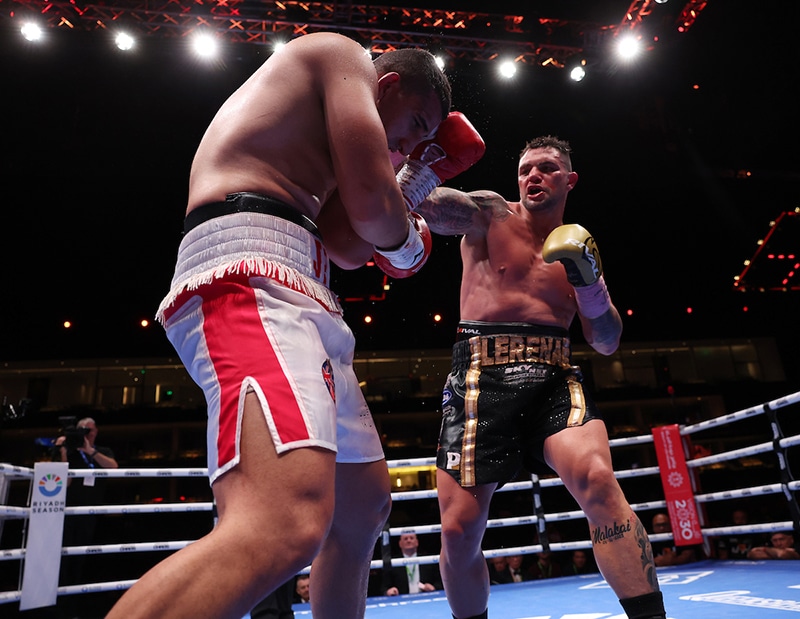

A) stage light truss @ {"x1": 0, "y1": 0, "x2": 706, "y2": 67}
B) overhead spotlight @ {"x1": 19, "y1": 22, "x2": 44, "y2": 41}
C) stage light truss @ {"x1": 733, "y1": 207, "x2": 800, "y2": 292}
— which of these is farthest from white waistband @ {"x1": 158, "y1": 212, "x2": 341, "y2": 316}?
stage light truss @ {"x1": 733, "y1": 207, "x2": 800, "y2": 292}

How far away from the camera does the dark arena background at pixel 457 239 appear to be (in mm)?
4148

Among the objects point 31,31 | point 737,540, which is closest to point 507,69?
point 31,31

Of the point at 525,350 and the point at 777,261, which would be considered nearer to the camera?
the point at 525,350

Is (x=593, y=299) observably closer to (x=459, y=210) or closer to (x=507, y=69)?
(x=459, y=210)

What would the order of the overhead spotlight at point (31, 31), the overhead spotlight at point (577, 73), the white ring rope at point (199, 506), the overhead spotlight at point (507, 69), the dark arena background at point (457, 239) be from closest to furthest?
1. the white ring rope at point (199, 506)
2. the dark arena background at point (457, 239)
3. the overhead spotlight at point (31, 31)
4. the overhead spotlight at point (507, 69)
5. the overhead spotlight at point (577, 73)

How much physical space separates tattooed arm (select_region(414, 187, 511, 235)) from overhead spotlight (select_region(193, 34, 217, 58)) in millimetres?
4667

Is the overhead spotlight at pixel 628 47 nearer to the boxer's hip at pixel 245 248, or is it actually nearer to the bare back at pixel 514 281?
the bare back at pixel 514 281

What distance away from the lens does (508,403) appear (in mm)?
1964

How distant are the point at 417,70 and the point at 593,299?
1.01m

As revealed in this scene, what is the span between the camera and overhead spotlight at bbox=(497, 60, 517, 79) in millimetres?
6325

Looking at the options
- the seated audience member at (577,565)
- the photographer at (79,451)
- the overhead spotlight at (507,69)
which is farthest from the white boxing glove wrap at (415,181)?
the seated audience member at (577,565)

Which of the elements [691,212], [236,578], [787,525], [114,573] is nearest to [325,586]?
[236,578]

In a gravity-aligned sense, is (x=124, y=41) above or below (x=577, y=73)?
above

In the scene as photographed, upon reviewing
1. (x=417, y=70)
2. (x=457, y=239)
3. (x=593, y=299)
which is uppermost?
(x=457, y=239)
